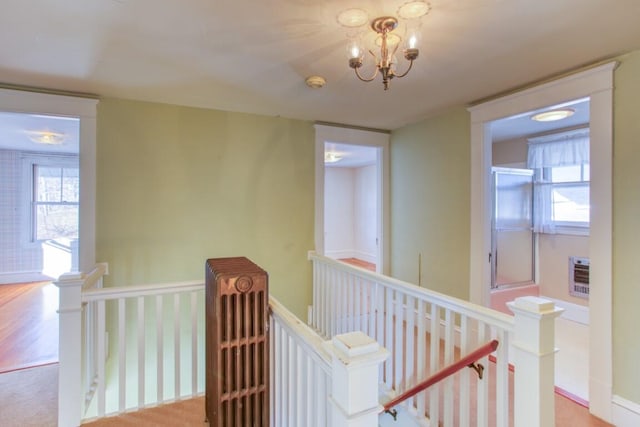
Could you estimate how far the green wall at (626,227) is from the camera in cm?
192

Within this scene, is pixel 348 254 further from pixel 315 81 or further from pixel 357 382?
pixel 357 382

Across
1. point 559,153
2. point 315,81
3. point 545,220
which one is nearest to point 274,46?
point 315,81

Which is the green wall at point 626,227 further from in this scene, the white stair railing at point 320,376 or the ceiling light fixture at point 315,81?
the white stair railing at point 320,376

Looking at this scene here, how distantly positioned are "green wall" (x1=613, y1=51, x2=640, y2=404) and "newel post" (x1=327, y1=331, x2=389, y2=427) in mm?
2049

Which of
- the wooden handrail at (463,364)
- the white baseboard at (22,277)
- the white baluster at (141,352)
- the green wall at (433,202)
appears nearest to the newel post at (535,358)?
the wooden handrail at (463,364)

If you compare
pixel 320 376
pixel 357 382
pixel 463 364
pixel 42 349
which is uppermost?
pixel 357 382

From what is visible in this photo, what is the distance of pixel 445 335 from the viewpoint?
1816 millimetres

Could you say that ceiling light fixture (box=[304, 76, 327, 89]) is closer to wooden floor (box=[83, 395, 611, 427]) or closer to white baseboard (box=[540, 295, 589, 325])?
wooden floor (box=[83, 395, 611, 427])

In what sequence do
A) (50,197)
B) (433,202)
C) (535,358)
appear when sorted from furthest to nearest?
(50,197) → (433,202) → (535,358)

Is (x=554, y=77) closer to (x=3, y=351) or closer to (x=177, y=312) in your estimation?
(x=177, y=312)

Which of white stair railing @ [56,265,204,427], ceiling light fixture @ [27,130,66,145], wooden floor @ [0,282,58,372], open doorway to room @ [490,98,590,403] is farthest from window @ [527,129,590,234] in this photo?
ceiling light fixture @ [27,130,66,145]

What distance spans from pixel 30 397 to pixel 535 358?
10.3ft

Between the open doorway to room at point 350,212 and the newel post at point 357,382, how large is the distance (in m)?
6.25

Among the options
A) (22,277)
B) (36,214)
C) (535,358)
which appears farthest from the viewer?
(36,214)
